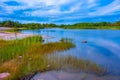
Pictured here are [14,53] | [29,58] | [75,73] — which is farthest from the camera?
[14,53]

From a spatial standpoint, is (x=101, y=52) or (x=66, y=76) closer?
(x=66, y=76)

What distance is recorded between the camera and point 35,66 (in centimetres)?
823

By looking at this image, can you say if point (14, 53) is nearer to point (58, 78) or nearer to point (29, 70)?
point (29, 70)

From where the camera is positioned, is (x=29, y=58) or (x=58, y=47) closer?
(x=29, y=58)

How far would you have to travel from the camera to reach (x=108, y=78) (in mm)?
7254

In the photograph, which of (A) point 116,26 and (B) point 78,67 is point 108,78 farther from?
(A) point 116,26

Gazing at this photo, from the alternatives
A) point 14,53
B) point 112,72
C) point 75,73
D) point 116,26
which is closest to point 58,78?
point 75,73

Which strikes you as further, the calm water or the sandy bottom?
the calm water

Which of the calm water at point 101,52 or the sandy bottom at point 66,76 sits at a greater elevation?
the sandy bottom at point 66,76

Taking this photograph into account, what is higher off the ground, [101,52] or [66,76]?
[66,76]

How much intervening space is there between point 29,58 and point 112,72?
367 cm

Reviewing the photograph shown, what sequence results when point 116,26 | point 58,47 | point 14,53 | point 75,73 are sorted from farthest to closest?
point 116,26, point 58,47, point 14,53, point 75,73

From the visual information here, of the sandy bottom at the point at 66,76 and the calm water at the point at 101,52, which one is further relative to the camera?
the calm water at the point at 101,52

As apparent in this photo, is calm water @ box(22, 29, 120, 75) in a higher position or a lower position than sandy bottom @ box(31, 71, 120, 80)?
lower
